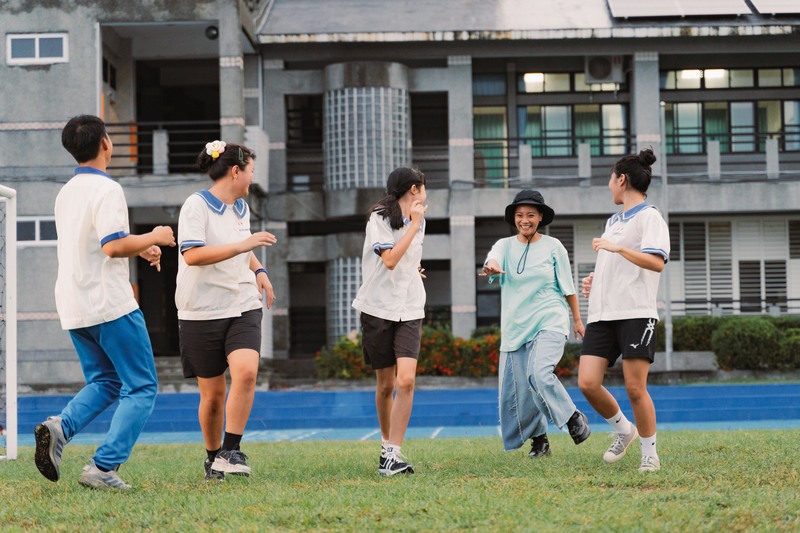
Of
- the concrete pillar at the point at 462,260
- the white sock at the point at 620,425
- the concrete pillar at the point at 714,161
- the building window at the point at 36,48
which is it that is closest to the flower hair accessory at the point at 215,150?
the white sock at the point at 620,425

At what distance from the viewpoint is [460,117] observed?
1006 inches

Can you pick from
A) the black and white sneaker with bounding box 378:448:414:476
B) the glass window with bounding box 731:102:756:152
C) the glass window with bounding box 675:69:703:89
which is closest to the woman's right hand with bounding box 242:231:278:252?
the black and white sneaker with bounding box 378:448:414:476

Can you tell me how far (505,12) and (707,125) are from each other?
5.92m

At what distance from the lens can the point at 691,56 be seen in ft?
88.3

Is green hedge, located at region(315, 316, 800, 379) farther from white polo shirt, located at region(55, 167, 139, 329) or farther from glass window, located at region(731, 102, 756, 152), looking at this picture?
white polo shirt, located at region(55, 167, 139, 329)

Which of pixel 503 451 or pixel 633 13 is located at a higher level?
pixel 633 13

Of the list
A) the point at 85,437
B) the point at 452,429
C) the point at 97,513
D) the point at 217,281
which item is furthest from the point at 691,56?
the point at 97,513

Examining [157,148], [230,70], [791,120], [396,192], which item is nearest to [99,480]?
[396,192]

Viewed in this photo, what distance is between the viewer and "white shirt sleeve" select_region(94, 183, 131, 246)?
19.6 feet

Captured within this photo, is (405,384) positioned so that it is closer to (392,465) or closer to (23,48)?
(392,465)

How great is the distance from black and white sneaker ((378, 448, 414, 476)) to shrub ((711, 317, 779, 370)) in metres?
17.1

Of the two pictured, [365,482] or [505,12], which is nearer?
[365,482]

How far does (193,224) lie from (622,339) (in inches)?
110

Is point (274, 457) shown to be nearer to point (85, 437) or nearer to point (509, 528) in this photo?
point (509, 528)
